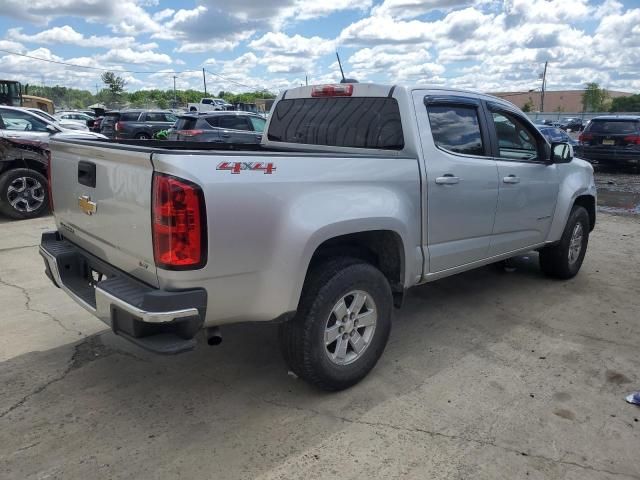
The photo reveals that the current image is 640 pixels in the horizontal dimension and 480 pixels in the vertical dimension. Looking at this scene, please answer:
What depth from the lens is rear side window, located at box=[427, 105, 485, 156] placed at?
395 cm

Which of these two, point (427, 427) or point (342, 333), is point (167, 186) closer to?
point (342, 333)

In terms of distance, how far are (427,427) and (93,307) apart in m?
1.97

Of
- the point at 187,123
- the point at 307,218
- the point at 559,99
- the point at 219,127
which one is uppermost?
the point at 559,99

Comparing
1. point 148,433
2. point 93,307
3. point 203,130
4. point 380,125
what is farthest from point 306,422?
point 203,130

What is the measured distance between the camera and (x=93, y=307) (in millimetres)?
2947

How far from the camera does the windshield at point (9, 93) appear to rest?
83.6 feet

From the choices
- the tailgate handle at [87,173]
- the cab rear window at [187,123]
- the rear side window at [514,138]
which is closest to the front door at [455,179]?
the rear side window at [514,138]

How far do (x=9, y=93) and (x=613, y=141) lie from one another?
25.7 m

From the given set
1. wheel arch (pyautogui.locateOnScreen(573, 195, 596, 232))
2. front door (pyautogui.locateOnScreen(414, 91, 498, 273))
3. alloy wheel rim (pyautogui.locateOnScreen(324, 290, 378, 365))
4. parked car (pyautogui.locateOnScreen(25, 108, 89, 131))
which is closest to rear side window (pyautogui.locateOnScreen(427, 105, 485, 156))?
front door (pyautogui.locateOnScreen(414, 91, 498, 273))

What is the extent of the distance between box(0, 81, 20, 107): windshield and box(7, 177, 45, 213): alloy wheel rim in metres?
20.0

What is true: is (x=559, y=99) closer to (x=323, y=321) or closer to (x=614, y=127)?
(x=614, y=127)

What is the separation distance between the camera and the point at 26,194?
8.73 meters

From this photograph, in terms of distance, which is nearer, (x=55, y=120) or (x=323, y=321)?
(x=323, y=321)

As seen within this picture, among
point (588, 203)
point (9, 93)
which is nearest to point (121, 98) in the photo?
point (9, 93)
